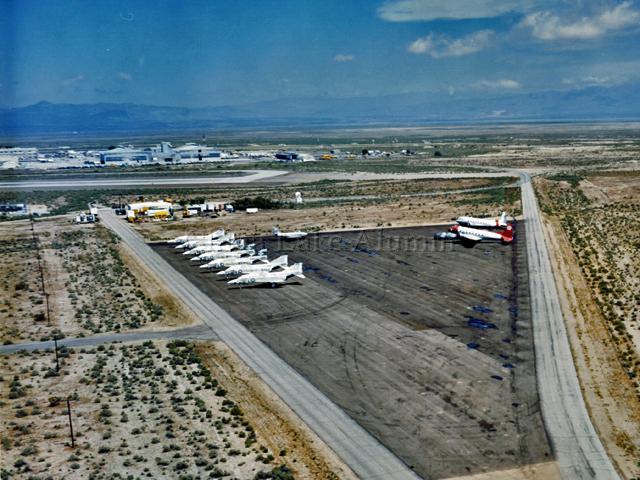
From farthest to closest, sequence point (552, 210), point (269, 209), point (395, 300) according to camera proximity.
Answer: point (269, 209), point (552, 210), point (395, 300)

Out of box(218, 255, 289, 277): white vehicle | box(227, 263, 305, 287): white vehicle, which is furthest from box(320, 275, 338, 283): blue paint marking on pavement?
box(218, 255, 289, 277): white vehicle

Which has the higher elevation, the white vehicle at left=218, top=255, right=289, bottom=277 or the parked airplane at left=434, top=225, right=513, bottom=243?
the parked airplane at left=434, top=225, right=513, bottom=243

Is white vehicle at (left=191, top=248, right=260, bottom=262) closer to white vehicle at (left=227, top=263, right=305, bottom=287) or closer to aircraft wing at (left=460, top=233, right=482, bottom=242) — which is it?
white vehicle at (left=227, top=263, right=305, bottom=287)

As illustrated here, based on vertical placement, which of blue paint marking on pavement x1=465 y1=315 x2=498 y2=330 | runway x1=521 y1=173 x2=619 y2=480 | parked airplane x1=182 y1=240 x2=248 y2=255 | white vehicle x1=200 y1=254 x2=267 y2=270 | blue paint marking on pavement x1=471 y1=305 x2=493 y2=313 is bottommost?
runway x1=521 y1=173 x2=619 y2=480

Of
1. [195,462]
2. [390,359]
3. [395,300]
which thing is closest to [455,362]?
[390,359]

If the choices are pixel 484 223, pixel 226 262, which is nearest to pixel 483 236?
pixel 484 223

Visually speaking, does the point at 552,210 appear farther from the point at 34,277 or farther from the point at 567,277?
the point at 34,277
